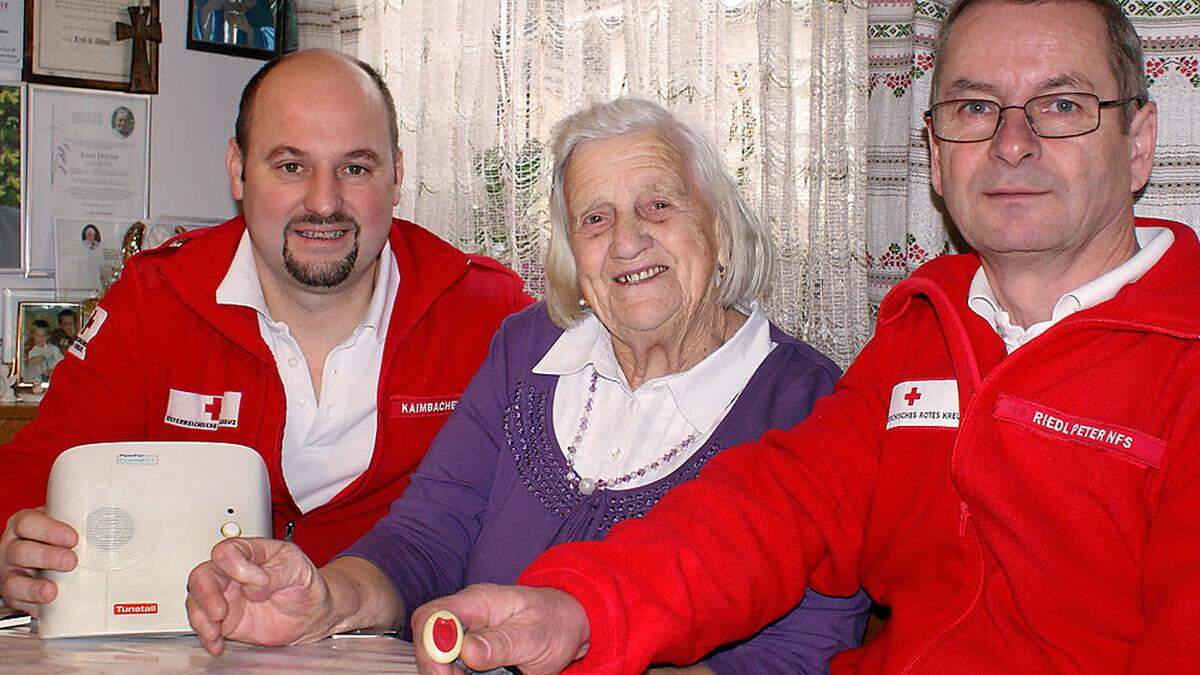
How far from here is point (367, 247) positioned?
80.9 inches

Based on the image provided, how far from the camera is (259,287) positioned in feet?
6.76

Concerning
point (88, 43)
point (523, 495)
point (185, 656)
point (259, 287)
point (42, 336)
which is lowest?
point (185, 656)

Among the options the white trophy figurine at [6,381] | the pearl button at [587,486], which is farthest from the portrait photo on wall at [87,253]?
the pearl button at [587,486]

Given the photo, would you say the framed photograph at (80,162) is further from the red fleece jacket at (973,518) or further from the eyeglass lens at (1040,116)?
the eyeglass lens at (1040,116)

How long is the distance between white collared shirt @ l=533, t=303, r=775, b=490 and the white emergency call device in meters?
0.54

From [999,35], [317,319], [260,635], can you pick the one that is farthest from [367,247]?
[999,35]

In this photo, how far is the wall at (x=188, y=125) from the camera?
328 centimetres

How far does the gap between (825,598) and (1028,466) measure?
36 centimetres

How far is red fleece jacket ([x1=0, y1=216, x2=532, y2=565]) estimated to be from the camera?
197 cm

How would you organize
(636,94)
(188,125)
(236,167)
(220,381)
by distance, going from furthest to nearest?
1. (188,125)
2. (636,94)
3. (236,167)
4. (220,381)

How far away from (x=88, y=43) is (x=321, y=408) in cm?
174

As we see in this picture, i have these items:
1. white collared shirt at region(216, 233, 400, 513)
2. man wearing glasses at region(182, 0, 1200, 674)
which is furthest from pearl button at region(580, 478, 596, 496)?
white collared shirt at region(216, 233, 400, 513)

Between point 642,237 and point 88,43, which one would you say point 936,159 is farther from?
point 88,43

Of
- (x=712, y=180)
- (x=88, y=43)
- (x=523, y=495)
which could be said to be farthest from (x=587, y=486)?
(x=88, y=43)
